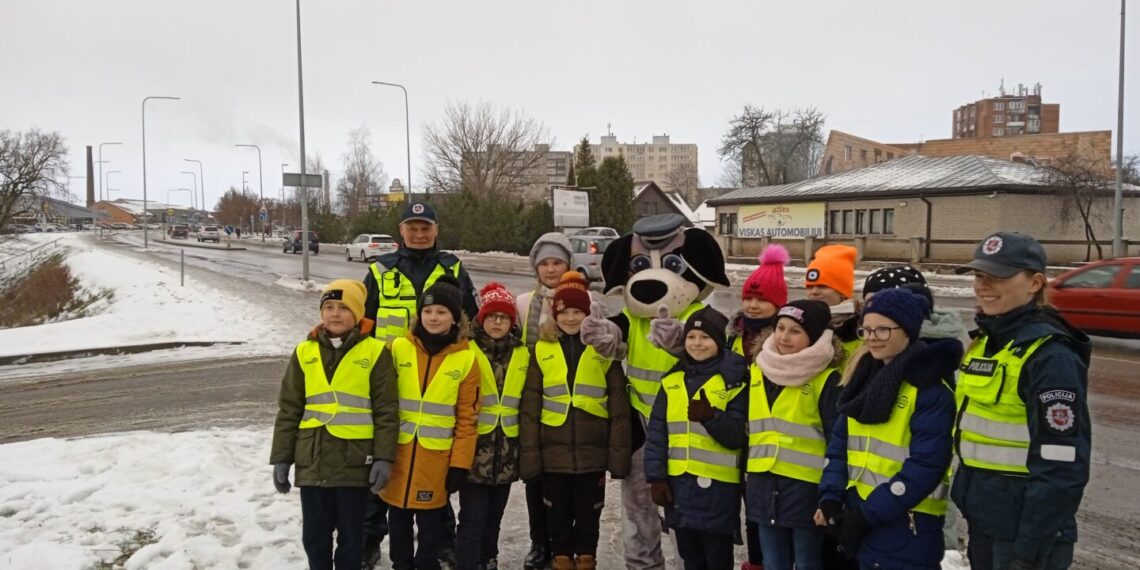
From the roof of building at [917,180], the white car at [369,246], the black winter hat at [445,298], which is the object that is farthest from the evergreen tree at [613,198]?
the black winter hat at [445,298]

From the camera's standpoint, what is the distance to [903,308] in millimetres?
2891

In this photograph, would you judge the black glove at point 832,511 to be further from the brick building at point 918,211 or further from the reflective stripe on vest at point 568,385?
the brick building at point 918,211

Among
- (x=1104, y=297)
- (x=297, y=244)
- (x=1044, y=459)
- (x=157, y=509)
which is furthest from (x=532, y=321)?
(x=297, y=244)

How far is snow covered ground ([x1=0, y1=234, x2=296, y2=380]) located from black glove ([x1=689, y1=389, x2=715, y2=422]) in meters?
9.68

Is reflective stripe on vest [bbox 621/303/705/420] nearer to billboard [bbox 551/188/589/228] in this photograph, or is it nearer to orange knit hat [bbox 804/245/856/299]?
orange knit hat [bbox 804/245/856/299]

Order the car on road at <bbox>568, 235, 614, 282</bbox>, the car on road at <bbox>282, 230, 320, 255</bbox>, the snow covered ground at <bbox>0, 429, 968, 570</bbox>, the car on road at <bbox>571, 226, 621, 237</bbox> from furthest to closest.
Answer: the car on road at <bbox>282, 230, 320, 255</bbox> → the car on road at <bbox>571, 226, 621, 237</bbox> → the car on road at <bbox>568, 235, 614, 282</bbox> → the snow covered ground at <bbox>0, 429, 968, 570</bbox>

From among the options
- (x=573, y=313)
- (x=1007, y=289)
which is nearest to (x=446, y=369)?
(x=573, y=313)

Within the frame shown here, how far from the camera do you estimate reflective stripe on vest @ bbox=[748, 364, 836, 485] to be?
317 cm

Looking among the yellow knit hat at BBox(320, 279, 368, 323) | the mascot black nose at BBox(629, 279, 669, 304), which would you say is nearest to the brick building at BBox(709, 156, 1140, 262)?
the mascot black nose at BBox(629, 279, 669, 304)

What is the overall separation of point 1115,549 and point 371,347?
463cm

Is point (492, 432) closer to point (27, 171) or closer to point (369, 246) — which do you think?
point (369, 246)

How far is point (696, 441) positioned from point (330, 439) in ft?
6.02

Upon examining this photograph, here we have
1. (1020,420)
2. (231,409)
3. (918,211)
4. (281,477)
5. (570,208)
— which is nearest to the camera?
(1020,420)

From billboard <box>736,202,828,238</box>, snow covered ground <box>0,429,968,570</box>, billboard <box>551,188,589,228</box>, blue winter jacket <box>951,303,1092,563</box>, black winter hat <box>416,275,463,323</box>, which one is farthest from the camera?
billboard <box>551,188,589,228</box>
